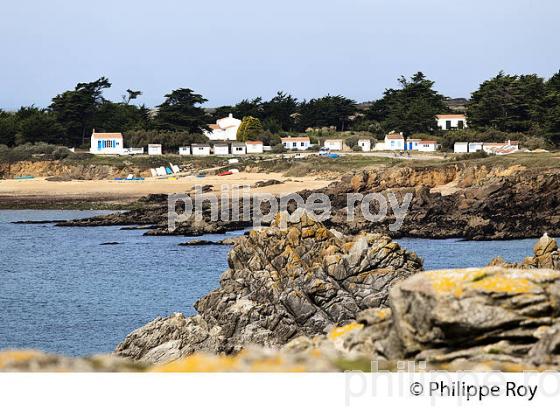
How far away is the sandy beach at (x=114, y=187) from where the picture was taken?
72625mm

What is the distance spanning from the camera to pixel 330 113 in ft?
404

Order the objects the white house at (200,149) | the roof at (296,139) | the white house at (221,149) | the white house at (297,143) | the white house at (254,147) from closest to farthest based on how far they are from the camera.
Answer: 1. the white house at (200,149)
2. the white house at (221,149)
3. the white house at (254,147)
4. the white house at (297,143)
5. the roof at (296,139)

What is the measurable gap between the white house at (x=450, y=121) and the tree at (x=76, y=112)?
122 feet

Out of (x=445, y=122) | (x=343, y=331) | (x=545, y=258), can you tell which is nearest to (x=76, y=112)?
(x=445, y=122)

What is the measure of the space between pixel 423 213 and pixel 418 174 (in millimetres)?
11362

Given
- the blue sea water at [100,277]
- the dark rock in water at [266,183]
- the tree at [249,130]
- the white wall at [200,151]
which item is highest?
the tree at [249,130]

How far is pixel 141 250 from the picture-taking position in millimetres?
47938

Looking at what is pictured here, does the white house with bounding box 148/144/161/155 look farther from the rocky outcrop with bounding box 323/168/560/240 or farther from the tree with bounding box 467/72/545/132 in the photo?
the rocky outcrop with bounding box 323/168/560/240

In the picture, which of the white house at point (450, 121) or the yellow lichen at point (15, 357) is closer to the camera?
the yellow lichen at point (15, 357)

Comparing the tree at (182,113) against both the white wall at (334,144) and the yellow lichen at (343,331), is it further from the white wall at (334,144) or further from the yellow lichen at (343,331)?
the yellow lichen at (343,331)

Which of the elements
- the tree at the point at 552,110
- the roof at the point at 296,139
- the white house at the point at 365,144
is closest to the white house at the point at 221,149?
the roof at the point at 296,139

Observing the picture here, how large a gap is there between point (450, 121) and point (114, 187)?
47.1 meters

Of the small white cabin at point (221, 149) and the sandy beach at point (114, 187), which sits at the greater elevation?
the small white cabin at point (221, 149)

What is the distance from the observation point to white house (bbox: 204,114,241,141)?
11756 cm
